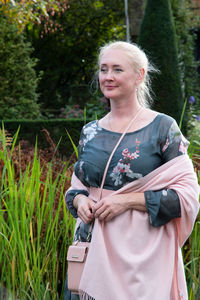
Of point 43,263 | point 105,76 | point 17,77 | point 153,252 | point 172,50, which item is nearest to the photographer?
point 153,252

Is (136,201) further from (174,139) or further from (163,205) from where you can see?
(174,139)

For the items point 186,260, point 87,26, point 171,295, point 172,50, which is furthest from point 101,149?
point 87,26

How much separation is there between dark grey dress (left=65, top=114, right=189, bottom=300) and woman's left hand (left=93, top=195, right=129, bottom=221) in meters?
0.08

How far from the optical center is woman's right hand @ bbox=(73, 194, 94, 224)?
1.95m

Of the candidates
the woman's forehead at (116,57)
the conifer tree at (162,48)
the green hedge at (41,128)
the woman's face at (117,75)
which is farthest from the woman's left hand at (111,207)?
the conifer tree at (162,48)

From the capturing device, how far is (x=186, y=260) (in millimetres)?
3037

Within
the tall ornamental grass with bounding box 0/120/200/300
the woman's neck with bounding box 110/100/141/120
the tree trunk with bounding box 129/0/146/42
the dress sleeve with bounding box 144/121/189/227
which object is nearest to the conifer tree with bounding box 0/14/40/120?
the tree trunk with bounding box 129/0/146/42

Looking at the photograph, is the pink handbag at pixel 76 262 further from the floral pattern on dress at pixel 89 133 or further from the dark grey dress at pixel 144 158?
the floral pattern on dress at pixel 89 133

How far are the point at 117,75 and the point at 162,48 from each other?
7.35 m

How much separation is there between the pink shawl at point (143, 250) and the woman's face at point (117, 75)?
36 cm

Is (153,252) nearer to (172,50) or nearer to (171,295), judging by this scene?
(171,295)

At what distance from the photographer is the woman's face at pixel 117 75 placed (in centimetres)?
Result: 196

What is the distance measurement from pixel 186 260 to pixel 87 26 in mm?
13427

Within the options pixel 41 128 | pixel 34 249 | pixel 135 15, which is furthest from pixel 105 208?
pixel 135 15
